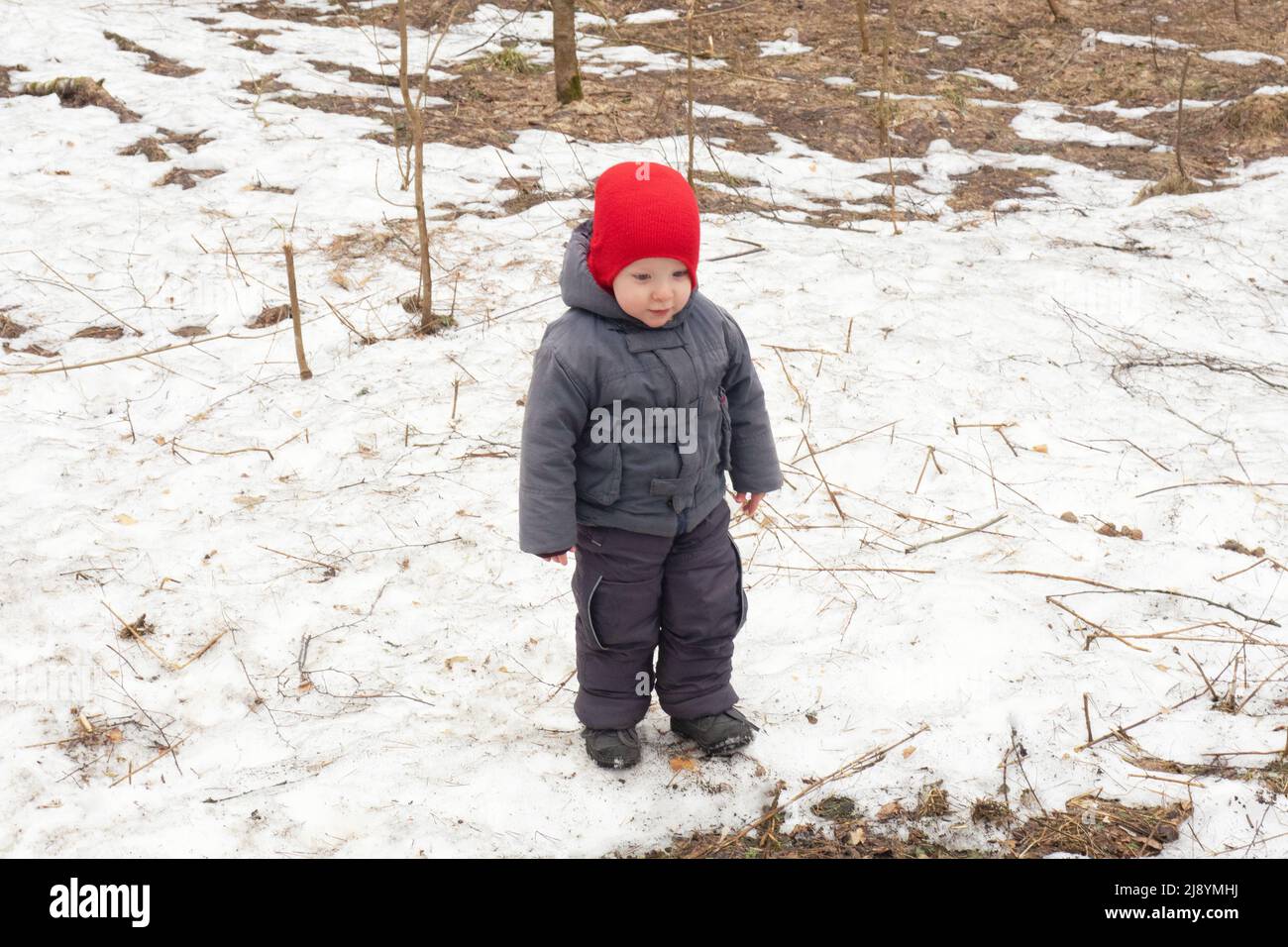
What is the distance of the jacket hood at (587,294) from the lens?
2.53 m

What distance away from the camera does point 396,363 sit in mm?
5219

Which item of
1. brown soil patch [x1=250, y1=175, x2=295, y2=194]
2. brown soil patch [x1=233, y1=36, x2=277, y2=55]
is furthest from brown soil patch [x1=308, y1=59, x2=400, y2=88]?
brown soil patch [x1=250, y1=175, x2=295, y2=194]

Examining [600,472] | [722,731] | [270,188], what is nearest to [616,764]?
[722,731]

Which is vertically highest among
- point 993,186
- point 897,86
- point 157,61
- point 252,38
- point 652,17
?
point 652,17

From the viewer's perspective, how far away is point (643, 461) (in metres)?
2.61

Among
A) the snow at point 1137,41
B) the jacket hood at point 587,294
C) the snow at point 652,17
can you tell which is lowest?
the jacket hood at point 587,294

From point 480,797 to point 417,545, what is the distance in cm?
140

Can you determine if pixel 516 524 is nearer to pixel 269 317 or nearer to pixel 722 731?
pixel 722 731

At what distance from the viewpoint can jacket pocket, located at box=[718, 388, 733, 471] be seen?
9.01 feet

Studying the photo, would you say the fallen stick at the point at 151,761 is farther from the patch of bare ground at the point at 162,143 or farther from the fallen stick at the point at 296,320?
the patch of bare ground at the point at 162,143

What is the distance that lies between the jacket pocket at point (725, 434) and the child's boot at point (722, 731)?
0.69 m

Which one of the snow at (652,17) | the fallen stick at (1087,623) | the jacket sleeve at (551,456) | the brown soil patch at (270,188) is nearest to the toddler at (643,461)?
the jacket sleeve at (551,456)

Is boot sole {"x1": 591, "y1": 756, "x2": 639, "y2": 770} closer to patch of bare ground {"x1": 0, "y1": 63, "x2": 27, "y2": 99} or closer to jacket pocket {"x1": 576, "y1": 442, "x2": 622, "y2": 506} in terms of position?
jacket pocket {"x1": 576, "y1": 442, "x2": 622, "y2": 506}

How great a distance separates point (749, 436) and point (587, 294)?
2.01 feet
